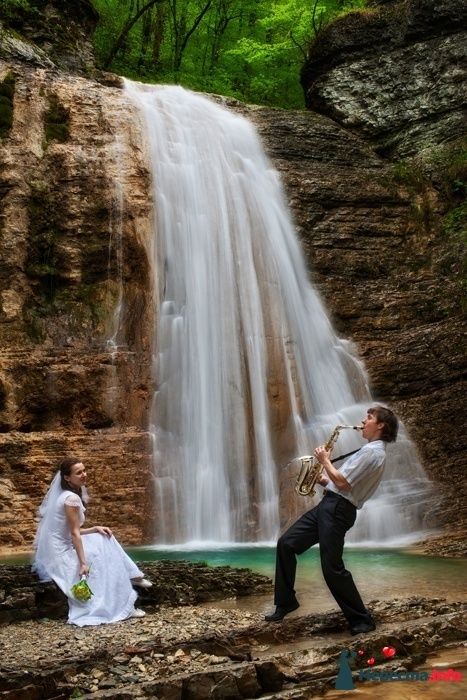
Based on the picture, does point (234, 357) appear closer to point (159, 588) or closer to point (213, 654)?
point (159, 588)

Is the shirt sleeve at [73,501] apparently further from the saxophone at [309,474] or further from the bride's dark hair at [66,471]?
the saxophone at [309,474]

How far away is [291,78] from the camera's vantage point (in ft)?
84.4

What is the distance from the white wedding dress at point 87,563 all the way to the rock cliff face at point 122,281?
5.13 meters

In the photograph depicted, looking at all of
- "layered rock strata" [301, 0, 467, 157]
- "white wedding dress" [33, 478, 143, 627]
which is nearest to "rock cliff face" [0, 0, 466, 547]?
"layered rock strata" [301, 0, 467, 157]

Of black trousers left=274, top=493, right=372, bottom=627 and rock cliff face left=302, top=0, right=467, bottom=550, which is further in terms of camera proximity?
rock cliff face left=302, top=0, right=467, bottom=550

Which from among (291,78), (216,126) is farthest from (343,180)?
(291,78)

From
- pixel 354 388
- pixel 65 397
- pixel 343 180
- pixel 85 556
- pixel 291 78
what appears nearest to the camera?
pixel 85 556

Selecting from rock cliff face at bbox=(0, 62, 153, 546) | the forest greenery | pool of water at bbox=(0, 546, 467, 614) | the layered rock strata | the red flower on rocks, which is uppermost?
the forest greenery

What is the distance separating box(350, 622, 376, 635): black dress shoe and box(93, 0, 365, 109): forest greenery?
21.5 m

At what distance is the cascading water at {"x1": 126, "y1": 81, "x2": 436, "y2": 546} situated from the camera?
12.2m

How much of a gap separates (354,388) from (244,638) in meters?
10.1

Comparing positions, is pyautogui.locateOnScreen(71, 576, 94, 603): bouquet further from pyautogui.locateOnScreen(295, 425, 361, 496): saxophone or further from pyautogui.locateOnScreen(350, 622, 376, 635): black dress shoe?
pyautogui.locateOnScreen(350, 622, 376, 635): black dress shoe

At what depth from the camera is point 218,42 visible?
2814 cm

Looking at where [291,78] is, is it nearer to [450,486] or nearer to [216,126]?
[216,126]
